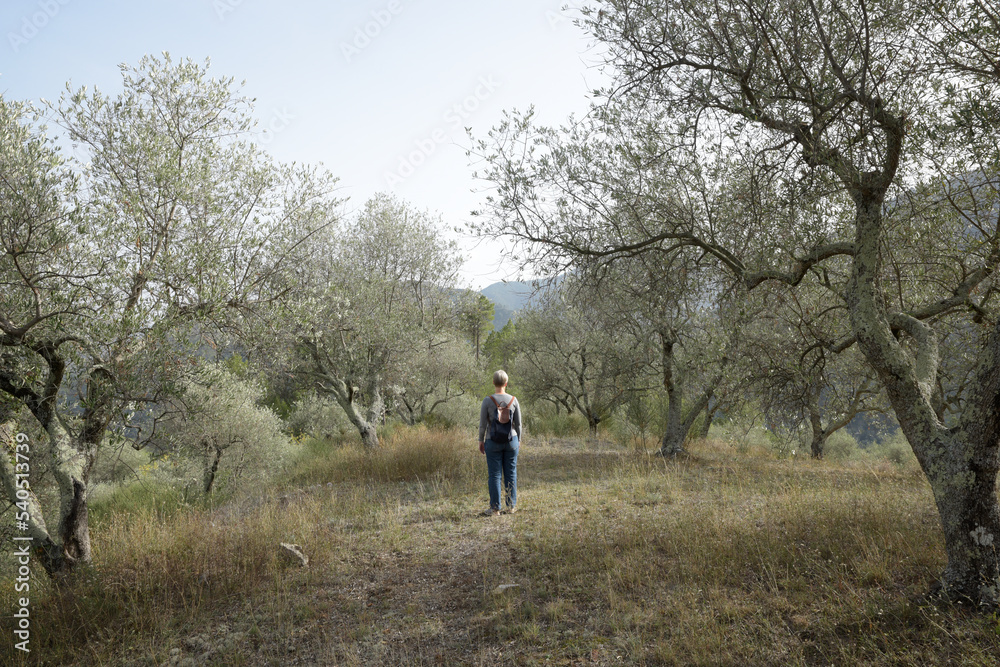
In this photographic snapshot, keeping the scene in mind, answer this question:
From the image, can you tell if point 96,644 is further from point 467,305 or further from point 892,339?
→ point 467,305

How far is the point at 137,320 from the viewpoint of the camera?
18.7 feet

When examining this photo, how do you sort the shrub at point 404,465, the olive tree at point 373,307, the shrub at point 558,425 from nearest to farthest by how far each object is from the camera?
the shrub at point 404,465
the olive tree at point 373,307
the shrub at point 558,425

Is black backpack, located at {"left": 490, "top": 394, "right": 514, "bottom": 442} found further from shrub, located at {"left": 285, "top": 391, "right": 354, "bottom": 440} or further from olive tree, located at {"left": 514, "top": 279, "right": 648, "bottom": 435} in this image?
shrub, located at {"left": 285, "top": 391, "right": 354, "bottom": 440}

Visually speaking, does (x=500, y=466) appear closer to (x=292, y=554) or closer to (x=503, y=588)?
(x=503, y=588)

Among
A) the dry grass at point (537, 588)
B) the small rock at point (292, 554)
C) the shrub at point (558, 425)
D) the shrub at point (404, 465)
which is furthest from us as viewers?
the shrub at point (558, 425)

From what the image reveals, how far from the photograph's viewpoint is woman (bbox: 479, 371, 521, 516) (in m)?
8.24

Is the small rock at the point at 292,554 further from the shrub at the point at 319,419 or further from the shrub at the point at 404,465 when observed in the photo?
the shrub at the point at 319,419

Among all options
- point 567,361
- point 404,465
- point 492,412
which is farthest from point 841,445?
point 492,412

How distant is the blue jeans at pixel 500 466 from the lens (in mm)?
8352

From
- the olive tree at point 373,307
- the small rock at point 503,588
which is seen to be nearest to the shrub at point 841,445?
the olive tree at point 373,307

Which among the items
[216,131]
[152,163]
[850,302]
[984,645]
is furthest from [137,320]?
[984,645]

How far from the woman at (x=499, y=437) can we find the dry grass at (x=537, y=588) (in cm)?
50

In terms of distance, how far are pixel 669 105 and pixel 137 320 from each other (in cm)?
690

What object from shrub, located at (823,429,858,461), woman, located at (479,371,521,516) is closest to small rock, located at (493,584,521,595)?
woman, located at (479,371,521,516)
